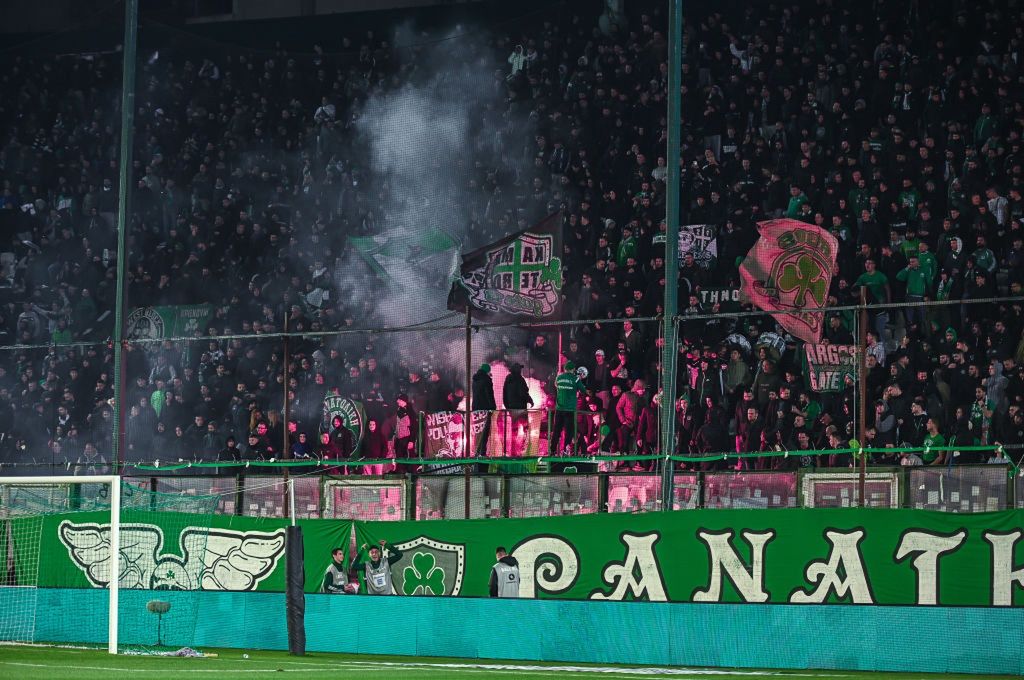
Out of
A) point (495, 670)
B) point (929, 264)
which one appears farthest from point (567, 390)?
point (495, 670)

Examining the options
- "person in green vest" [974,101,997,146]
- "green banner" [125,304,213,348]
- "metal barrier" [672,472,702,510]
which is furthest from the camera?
"green banner" [125,304,213,348]

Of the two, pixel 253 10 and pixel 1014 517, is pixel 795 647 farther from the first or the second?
pixel 253 10

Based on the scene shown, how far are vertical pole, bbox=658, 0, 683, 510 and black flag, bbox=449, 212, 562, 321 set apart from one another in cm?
518

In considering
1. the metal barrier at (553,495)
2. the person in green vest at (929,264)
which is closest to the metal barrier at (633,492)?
the metal barrier at (553,495)

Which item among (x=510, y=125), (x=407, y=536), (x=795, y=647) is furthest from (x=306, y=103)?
(x=795, y=647)

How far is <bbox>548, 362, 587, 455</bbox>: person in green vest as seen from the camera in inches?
722

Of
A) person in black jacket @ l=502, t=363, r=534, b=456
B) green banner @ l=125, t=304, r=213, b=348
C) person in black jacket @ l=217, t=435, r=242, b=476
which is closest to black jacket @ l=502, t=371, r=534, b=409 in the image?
person in black jacket @ l=502, t=363, r=534, b=456

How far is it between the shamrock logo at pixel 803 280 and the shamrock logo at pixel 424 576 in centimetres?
613

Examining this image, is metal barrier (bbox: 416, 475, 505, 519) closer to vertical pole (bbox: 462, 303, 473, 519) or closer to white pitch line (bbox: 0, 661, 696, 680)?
vertical pole (bbox: 462, 303, 473, 519)

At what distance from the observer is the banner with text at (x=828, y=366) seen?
18047 millimetres

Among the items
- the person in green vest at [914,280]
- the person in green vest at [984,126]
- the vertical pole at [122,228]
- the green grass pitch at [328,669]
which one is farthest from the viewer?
the person in green vest at [984,126]

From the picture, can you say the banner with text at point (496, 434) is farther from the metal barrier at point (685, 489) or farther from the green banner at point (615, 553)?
the metal barrier at point (685, 489)

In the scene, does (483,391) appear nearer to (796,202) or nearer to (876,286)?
(796,202)

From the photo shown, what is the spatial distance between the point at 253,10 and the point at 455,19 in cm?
490
